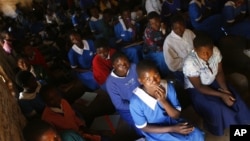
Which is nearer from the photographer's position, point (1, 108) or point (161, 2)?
point (1, 108)

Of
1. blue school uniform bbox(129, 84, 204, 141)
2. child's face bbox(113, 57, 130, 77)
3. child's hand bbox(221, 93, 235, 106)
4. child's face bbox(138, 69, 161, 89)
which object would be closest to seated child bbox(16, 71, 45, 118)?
→ child's face bbox(113, 57, 130, 77)

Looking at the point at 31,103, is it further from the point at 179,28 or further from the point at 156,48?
the point at 179,28

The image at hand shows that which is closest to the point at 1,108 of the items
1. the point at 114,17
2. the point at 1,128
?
the point at 1,128

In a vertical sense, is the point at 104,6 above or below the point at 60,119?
above

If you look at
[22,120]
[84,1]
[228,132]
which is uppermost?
[84,1]

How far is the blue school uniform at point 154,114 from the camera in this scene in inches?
87.3

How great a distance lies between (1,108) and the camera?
1.88 metres

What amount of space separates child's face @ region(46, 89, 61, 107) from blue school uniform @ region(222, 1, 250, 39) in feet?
7.74

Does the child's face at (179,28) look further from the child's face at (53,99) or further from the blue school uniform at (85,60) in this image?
the child's face at (53,99)

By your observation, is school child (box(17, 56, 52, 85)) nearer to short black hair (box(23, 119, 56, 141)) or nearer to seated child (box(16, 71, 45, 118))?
seated child (box(16, 71, 45, 118))

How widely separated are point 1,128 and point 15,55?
2593 millimetres

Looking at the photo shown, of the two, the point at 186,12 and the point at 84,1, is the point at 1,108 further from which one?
the point at 84,1

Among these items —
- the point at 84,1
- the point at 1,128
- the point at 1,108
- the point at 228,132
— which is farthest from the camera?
the point at 84,1

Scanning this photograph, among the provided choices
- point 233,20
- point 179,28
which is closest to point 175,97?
point 179,28
